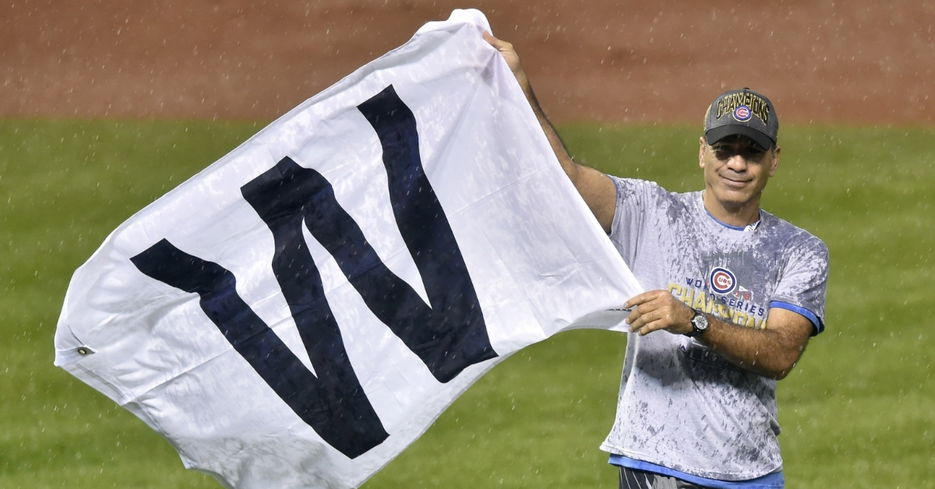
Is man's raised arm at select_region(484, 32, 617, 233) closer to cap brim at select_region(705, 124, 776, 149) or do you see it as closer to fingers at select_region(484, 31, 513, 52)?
fingers at select_region(484, 31, 513, 52)

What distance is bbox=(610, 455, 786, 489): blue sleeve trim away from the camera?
3098 millimetres

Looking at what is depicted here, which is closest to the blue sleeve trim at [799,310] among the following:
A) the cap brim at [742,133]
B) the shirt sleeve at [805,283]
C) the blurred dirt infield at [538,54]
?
the shirt sleeve at [805,283]

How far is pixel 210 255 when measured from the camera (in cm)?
338

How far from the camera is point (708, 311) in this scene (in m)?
3.14

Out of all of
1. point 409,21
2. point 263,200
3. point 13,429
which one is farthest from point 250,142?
point 409,21

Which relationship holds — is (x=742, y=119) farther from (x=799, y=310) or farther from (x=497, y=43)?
(x=497, y=43)

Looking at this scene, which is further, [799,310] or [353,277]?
[353,277]

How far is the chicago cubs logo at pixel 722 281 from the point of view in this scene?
316 cm

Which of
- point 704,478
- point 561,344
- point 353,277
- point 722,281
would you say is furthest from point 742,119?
point 561,344

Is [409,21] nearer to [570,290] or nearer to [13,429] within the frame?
[13,429]

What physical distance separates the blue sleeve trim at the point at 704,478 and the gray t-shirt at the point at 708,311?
0.6 inches

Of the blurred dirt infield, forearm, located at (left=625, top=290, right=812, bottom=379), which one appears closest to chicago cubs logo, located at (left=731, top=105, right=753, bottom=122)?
forearm, located at (left=625, top=290, right=812, bottom=379)

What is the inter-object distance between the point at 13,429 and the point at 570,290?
3791mm

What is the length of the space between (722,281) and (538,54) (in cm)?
648
